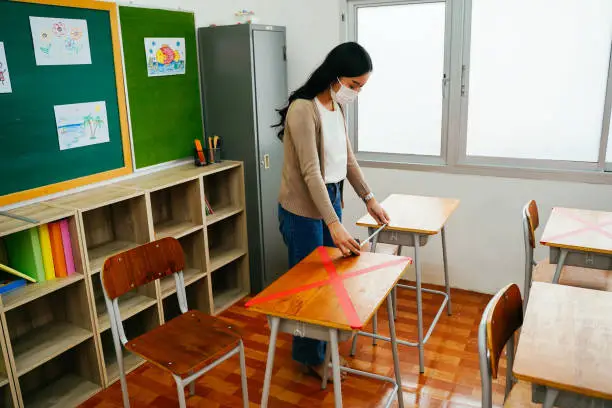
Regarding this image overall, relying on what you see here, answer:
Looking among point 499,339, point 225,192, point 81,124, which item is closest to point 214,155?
point 225,192

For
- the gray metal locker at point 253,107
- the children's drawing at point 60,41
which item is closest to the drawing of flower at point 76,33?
the children's drawing at point 60,41

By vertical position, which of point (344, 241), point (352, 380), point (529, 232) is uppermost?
point (344, 241)

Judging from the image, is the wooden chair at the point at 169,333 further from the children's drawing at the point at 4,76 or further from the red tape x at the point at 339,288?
the children's drawing at the point at 4,76

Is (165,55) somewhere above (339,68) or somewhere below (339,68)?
above

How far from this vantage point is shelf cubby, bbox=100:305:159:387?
2.79 meters

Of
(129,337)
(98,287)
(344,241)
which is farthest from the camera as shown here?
(129,337)

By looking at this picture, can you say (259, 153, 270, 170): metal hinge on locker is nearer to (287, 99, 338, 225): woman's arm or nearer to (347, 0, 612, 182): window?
(347, 0, 612, 182): window

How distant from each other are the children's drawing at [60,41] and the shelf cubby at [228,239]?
144 centimetres

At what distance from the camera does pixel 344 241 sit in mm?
2111

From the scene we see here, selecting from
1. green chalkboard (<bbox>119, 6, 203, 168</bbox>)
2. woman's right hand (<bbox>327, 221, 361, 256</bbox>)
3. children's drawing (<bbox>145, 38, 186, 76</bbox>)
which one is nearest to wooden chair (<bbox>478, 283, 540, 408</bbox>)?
woman's right hand (<bbox>327, 221, 361, 256</bbox>)

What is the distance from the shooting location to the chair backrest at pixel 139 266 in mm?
2111

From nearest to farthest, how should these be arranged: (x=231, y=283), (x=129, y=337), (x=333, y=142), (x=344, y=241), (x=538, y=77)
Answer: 1. (x=344, y=241)
2. (x=333, y=142)
3. (x=129, y=337)
4. (x=538, y=77)
5. (x=231, y=283)

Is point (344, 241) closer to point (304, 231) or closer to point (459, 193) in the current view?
point (304, 231)

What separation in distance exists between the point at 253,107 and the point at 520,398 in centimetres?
238
